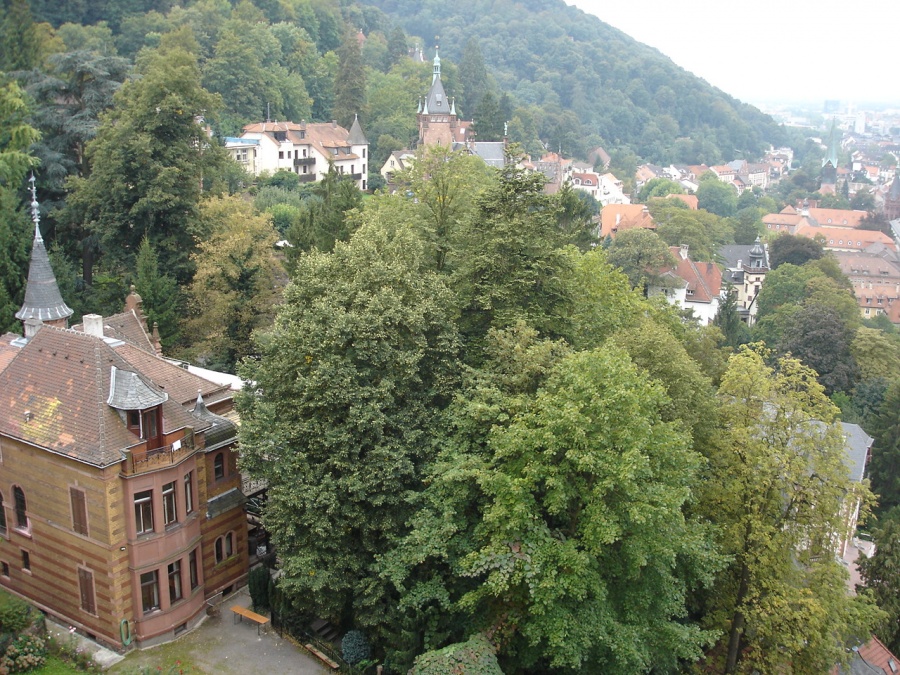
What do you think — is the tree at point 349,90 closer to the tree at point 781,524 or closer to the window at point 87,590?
the tree at point 781,524

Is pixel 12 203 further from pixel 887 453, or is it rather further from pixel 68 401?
pixel 887 453

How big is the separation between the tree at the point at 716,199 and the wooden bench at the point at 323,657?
149114 mm

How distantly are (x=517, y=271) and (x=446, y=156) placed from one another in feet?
42.2

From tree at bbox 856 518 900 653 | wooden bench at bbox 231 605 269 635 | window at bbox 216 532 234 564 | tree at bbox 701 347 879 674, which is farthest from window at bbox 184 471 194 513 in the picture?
tree at bbox 856 518 900 653

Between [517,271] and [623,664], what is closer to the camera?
[623,664]

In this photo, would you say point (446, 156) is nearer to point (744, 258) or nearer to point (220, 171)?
point (220, 171)

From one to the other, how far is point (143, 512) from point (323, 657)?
285 inches

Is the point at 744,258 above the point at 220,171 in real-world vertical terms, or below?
below

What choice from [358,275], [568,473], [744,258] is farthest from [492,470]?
[744,258]

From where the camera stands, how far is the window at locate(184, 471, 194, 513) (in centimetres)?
2591

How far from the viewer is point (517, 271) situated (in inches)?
1128

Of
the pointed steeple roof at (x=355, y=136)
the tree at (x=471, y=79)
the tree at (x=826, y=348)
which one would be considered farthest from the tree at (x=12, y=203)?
the tree at (x=471, y=79)

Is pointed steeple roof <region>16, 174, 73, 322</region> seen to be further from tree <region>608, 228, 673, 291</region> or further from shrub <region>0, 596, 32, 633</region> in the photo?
tree <region>608, 228, 673, 291</region>

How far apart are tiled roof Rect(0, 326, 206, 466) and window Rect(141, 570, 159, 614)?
4.35 metres
